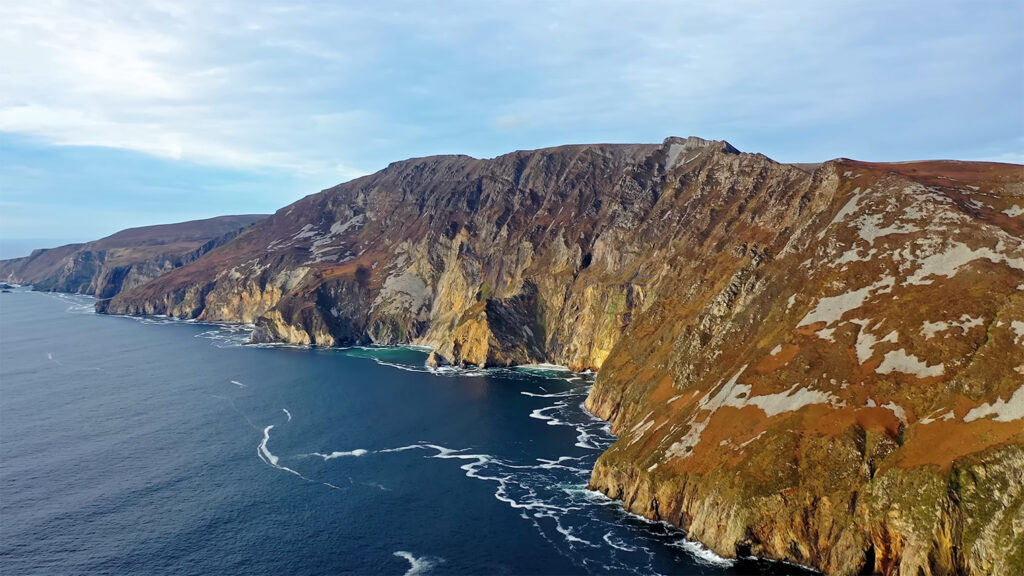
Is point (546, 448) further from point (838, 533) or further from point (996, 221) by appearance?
point (996, 221)

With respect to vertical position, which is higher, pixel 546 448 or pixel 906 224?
pixel 906 224

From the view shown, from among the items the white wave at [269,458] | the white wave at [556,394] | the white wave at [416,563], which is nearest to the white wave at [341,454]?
the white wave at [269,458]

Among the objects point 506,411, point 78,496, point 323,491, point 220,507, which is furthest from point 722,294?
point 78,496

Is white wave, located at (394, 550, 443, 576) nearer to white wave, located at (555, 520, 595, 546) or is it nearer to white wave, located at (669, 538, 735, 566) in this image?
white wave, located at (555, 520, 595, 546)

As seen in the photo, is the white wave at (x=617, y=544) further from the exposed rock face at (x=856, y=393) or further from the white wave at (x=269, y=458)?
the white wave at (x=269, y=458)

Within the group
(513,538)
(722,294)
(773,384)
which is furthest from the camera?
(722,294)

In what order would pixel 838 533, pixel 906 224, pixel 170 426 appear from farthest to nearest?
1. pixel 170 426
2. pixel 906 224
3. pixel 838 533
